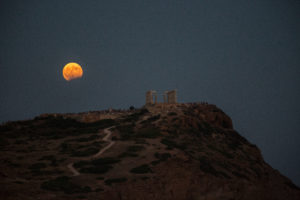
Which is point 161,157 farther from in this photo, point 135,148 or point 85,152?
point 85,152

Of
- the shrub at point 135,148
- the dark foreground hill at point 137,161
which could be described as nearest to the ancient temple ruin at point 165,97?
the dark foreground hill at point 137,161

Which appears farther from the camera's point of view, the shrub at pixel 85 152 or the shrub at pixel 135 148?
the shrub at pixel 85 152

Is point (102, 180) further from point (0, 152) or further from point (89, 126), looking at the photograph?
point (89, 126)

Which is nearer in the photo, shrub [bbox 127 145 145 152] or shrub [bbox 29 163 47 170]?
shrub [bbox 29 163 47 170]

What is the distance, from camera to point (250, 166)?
44438 mm

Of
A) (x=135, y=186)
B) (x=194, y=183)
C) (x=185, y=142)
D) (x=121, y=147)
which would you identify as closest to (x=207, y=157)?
(x=185, y=142)

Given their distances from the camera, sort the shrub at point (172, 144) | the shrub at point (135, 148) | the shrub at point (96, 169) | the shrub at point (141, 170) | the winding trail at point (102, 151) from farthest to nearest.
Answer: the shrub at point (172, 144) < the shrub at point (135, 148) < the winding trail at point (102, 151) < the shrub at point (96, 169) < the shrub at point (141, 170)

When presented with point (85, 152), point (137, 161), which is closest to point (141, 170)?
point (137, 161)

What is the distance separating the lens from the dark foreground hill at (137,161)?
1060 inches

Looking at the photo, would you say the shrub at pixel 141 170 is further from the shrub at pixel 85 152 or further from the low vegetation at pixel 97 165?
the shrub at pixel 85 152

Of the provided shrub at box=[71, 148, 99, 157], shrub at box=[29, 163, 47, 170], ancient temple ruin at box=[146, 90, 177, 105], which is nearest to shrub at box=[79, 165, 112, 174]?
shrub at box=[29, 163, 47, 170]

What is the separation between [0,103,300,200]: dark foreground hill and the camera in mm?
26917

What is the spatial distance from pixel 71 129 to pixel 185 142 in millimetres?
23584

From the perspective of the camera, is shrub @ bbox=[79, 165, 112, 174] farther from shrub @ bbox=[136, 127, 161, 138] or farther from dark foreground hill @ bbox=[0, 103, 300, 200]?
shrub @ bbox=[136, 127, 161, 138]
